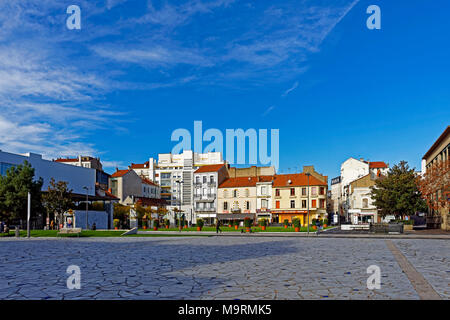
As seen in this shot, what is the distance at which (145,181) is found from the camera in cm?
10675

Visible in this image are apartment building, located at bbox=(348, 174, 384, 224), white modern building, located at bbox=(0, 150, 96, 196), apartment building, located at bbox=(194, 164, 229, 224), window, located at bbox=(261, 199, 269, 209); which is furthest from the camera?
apartment building, located at bbox=(194, 164, 229, 224)

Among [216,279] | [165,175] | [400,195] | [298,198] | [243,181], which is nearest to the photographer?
[216,279]

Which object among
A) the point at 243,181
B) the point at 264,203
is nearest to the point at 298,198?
the point at 264,203

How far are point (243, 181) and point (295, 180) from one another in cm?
1125

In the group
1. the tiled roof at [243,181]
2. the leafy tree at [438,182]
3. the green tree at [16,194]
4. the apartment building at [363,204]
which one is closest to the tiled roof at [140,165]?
the tiled roof at [243,181]

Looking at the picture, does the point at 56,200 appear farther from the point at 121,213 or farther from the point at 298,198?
the point at 298,198

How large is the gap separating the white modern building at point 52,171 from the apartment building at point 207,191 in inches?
857

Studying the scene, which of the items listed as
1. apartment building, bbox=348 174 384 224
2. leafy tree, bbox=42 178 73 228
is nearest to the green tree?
leafy tree, bbox=42 178 73 228

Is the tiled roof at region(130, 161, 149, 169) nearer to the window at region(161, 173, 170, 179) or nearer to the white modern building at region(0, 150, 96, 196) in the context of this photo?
the window at region(161, 173, 170, 179)

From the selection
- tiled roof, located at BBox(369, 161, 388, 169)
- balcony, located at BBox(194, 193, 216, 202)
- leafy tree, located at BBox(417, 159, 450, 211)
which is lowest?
balcony, located at BBox(194, 193, 216, 202)

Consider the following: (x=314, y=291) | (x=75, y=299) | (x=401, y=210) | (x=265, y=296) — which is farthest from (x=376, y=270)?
(x=401, y=210)

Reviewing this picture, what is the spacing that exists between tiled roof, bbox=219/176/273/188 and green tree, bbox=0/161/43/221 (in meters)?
47.0

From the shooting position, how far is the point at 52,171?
215ft

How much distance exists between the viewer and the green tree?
3894 centimetres
